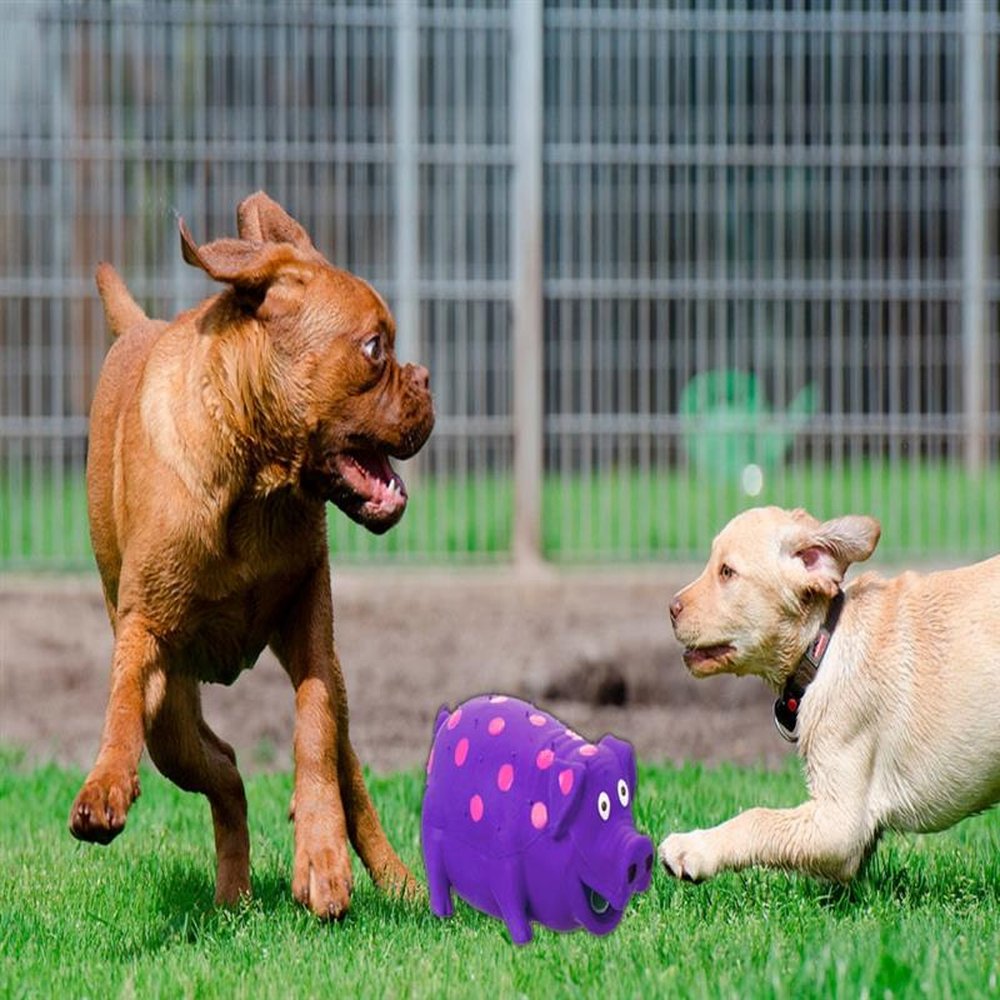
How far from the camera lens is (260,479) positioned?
4469 millimetres

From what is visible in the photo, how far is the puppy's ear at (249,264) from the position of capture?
4418mm

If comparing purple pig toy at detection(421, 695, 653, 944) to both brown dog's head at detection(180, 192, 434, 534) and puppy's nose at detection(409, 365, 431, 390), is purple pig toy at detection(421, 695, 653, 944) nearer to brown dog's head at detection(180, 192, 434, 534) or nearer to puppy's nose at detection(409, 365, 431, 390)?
brown dog's head at detection(180, 192, 434, 534)

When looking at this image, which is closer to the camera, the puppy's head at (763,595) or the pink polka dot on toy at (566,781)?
the pink polka dot on toy at (566,781)

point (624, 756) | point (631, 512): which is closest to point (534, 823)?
point (624, 756)

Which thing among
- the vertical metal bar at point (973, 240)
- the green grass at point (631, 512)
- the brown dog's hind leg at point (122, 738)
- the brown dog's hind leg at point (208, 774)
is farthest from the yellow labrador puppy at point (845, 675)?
the vertical metal bar at point (973, 240)

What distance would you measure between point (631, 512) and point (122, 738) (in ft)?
20.5

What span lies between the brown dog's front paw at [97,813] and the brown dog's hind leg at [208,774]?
1.92 feet

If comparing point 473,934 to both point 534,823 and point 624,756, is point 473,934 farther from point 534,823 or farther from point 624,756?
point 624,756

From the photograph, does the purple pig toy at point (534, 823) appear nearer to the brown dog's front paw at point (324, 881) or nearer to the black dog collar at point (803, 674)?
the brown dog's front paw at point (324, 881)

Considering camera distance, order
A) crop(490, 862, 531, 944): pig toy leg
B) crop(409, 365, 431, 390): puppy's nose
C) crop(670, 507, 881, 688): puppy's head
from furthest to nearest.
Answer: crop(670, 507, 881, 688): puppy's head → crop(409, 365, 431, 390): puppy's nose → crop(490, 862, 531, 944): pig toy leg

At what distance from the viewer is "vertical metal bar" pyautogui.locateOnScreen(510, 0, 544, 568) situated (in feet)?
33.2

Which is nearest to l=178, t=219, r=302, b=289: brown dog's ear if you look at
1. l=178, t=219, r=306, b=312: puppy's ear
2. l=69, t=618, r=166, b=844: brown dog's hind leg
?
l=178, t=219, r=306, b=312: puppy's ear

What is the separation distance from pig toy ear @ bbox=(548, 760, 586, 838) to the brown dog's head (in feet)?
2.67

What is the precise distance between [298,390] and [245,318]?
24 cm
